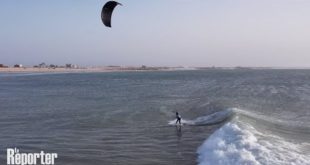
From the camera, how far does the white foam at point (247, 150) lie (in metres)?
14.7

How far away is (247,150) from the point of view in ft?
52.1

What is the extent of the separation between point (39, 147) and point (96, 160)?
3621 millimetres

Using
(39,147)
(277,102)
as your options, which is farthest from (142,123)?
(277,102)

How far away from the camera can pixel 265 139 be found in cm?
1844

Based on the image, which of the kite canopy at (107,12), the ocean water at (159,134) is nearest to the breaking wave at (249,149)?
the ocean water at (159,134)

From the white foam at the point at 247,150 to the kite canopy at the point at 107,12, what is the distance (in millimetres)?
8119

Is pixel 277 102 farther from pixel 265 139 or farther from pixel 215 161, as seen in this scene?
pixel 215 161

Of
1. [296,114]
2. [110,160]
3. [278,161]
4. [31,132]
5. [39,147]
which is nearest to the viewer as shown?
[278,161]

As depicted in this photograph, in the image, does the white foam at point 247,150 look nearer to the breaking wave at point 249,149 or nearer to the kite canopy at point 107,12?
the breaking wave at point 249,149

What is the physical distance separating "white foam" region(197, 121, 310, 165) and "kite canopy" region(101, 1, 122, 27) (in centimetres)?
812

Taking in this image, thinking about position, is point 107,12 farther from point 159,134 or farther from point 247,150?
point 159,134

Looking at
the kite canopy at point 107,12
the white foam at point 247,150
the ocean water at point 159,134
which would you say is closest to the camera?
the kite canopy at point 107,12

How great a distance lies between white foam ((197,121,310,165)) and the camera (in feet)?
48.3

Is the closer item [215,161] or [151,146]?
[215,161]
